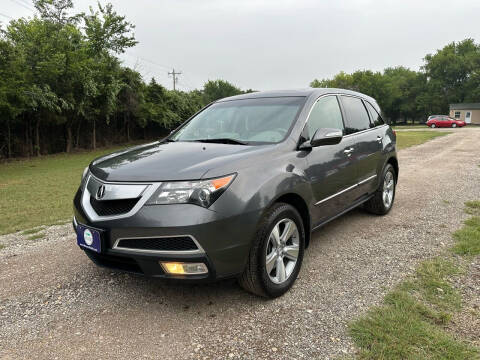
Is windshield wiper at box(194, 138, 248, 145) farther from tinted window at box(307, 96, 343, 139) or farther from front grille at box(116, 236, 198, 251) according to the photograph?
front grille at box(116, 236, 198, 251)

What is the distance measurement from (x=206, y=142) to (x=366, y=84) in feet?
230

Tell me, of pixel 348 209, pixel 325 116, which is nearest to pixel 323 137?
pixel 325 116

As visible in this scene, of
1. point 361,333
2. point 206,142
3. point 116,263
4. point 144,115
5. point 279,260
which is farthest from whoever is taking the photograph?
point 144,115

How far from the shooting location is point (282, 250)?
9.57ft

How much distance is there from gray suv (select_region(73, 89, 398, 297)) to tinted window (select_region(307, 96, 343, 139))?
0.05ft

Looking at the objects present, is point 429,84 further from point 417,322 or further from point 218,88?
point 417,322

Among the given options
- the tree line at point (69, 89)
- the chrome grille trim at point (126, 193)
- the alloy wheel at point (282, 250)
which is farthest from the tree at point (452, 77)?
the chrome grille trim at point (126, 193)

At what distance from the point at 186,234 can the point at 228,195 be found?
394 millimetres

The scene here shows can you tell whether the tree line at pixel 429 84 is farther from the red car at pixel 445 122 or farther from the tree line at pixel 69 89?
the tree line at pixel 69 89

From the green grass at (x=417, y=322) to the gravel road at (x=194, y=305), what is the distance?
12 centimetres

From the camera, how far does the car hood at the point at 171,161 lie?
248 centimetres

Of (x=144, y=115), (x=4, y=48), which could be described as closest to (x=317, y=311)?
(x=4, y=48)

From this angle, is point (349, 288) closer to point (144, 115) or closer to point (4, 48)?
point (4, 48)

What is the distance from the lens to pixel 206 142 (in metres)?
3.34
